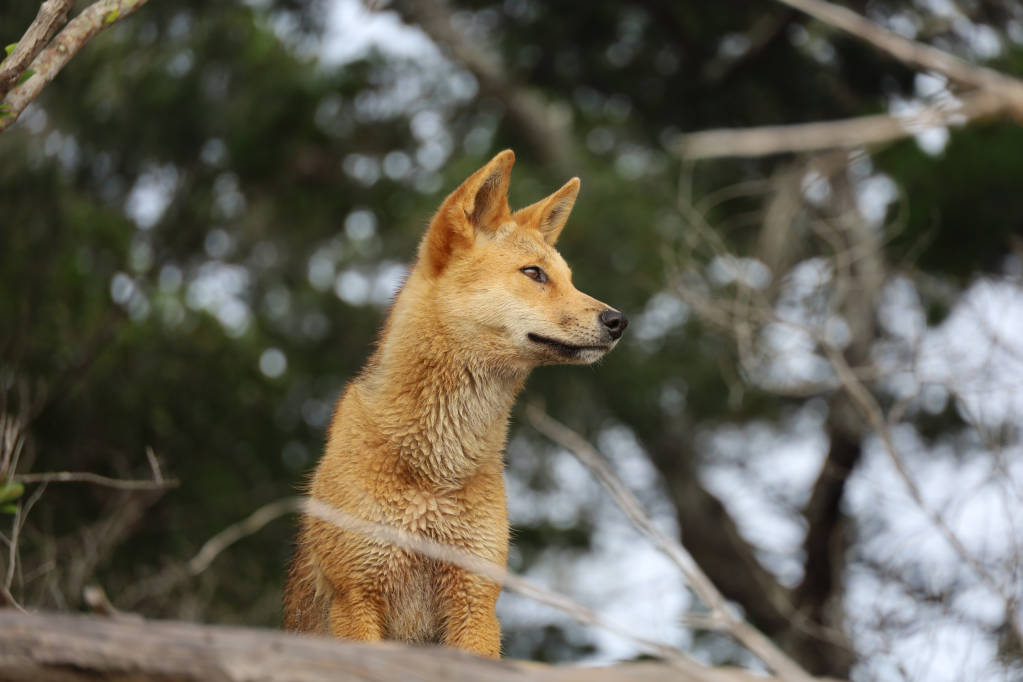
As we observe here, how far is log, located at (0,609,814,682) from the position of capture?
122 inches

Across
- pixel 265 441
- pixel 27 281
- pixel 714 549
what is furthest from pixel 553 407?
pixel 27 281

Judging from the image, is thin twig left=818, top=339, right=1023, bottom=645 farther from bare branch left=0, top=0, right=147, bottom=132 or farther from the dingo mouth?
bare branch left=0, top=0, right=147, bottom=132

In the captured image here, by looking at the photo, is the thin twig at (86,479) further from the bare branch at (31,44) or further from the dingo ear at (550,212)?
the dingo ear at (550,212)

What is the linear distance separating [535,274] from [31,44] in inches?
84.0

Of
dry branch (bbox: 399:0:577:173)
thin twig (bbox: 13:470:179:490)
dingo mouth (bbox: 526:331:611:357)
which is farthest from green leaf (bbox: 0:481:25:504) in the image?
dry branch (bbox: 399:0:577:173)

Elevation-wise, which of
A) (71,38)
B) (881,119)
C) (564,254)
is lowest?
(564,254)

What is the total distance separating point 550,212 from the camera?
548 centimetres

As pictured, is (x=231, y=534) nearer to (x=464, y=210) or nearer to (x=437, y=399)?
(x=437, y=399)

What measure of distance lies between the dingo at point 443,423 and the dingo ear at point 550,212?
4.9 inches

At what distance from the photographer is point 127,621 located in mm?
3193

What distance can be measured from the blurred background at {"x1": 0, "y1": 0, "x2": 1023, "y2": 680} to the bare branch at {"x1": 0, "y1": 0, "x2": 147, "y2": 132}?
3.11 meters

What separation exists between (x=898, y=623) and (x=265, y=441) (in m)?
7.65

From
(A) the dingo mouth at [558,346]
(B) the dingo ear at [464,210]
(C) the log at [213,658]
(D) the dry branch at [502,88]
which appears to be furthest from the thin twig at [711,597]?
(D) the dry branch at [502,88]

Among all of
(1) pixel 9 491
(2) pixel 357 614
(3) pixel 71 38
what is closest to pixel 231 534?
(2) pixel 357 614
